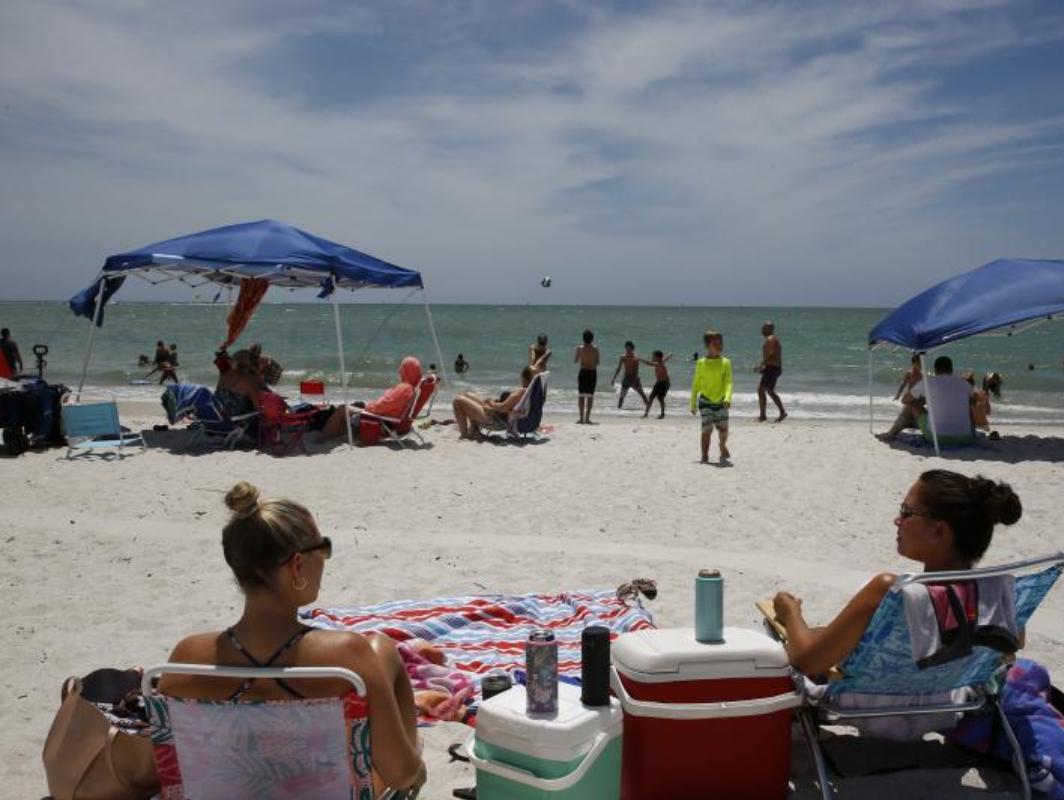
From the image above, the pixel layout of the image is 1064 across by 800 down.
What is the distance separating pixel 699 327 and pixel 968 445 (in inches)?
2045

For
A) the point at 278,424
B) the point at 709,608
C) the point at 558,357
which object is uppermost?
the point at 558,357

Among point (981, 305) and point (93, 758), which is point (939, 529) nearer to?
point (93, 758)

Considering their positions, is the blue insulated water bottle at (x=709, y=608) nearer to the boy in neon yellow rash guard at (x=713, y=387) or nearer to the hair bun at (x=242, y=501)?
the hair bun at (x=242, y=501)

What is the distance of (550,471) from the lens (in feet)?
27.7

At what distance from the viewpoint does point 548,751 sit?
2.26 m

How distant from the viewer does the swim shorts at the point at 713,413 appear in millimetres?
8680

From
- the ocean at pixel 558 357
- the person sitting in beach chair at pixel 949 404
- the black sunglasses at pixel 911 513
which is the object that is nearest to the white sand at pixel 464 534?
the person sitting in beach chair at pixel 949 404

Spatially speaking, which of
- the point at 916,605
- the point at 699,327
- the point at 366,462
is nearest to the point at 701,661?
the point at 916,605

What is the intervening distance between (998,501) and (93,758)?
8.67ft

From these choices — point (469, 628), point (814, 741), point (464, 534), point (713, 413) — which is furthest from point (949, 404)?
point (814, 741)

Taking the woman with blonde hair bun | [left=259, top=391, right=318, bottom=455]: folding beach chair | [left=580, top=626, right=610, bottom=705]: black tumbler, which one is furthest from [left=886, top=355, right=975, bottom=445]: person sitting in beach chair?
the woman with blonde hair bun

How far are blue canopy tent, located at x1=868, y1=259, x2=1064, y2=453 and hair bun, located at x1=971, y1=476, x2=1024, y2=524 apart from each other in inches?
297

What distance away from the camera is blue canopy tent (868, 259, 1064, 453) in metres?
9.69

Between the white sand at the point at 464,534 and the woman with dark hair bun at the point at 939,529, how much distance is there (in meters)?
0.55
